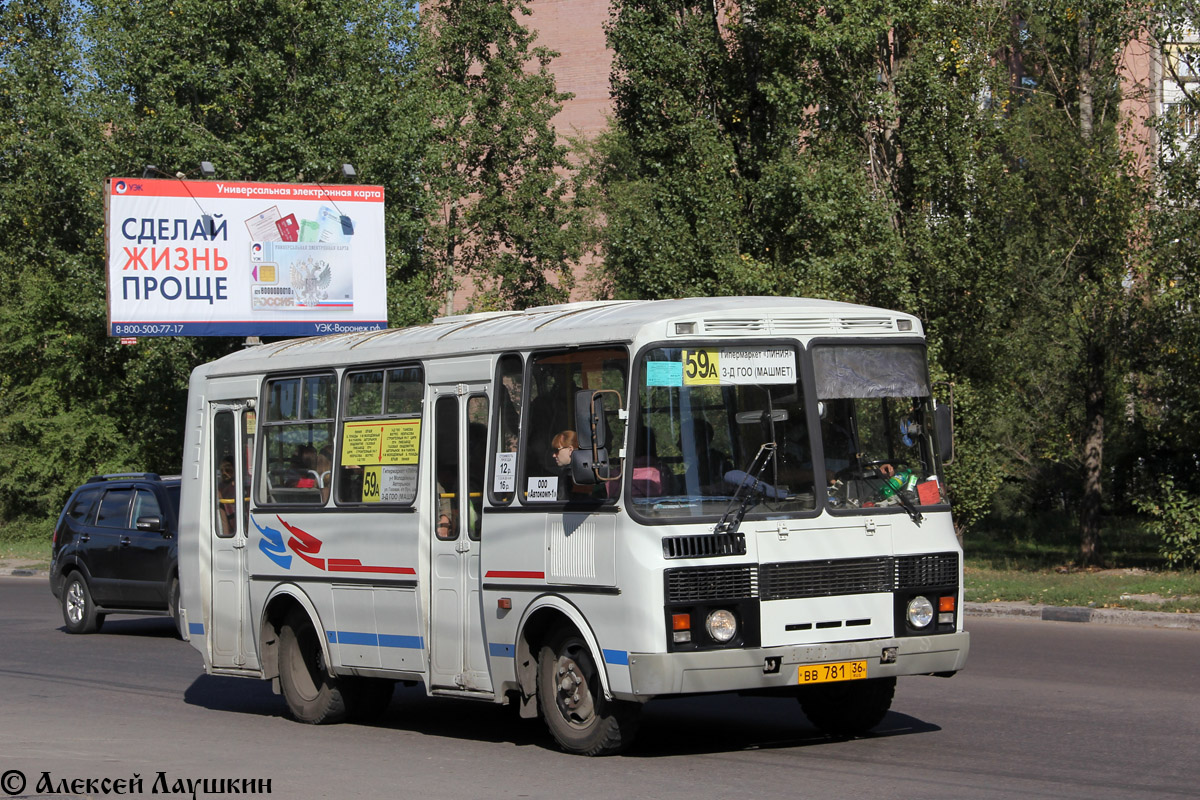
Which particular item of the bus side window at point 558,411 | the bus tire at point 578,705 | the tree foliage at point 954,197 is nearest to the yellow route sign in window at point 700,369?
the bus side window at point 558,411

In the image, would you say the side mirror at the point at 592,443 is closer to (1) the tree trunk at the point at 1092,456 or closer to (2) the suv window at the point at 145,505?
(2) the suv window at the point at 145,505

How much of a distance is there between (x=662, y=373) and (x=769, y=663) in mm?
1789

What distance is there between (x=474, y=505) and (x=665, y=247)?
19922 mm

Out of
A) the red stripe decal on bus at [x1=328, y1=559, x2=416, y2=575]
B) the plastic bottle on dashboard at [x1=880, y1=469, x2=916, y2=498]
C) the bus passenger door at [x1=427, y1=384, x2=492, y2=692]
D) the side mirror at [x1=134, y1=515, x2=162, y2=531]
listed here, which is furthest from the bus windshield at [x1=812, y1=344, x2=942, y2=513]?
the side mirror at [x1=134, y1=515, x2=162, y2=531]

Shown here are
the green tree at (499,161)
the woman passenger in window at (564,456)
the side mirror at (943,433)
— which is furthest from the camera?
the green tree at (499,161)

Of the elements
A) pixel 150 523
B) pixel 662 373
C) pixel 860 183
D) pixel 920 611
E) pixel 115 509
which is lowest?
pixel 920 611

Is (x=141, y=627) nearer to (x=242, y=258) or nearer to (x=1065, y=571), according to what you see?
(x=242, y=258)

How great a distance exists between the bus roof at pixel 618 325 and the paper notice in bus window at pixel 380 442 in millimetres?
488

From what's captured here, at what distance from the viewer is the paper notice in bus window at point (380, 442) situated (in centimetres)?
1072

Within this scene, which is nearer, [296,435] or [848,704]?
[848,704]

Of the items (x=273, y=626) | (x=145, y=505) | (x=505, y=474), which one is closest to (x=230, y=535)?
(x=273, y=626)

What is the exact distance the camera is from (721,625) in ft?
28.4

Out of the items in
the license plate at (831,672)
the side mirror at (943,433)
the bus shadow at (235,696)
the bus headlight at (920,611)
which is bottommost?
the bus shadow at (235,696)

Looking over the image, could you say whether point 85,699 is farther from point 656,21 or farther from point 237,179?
point 237,179
